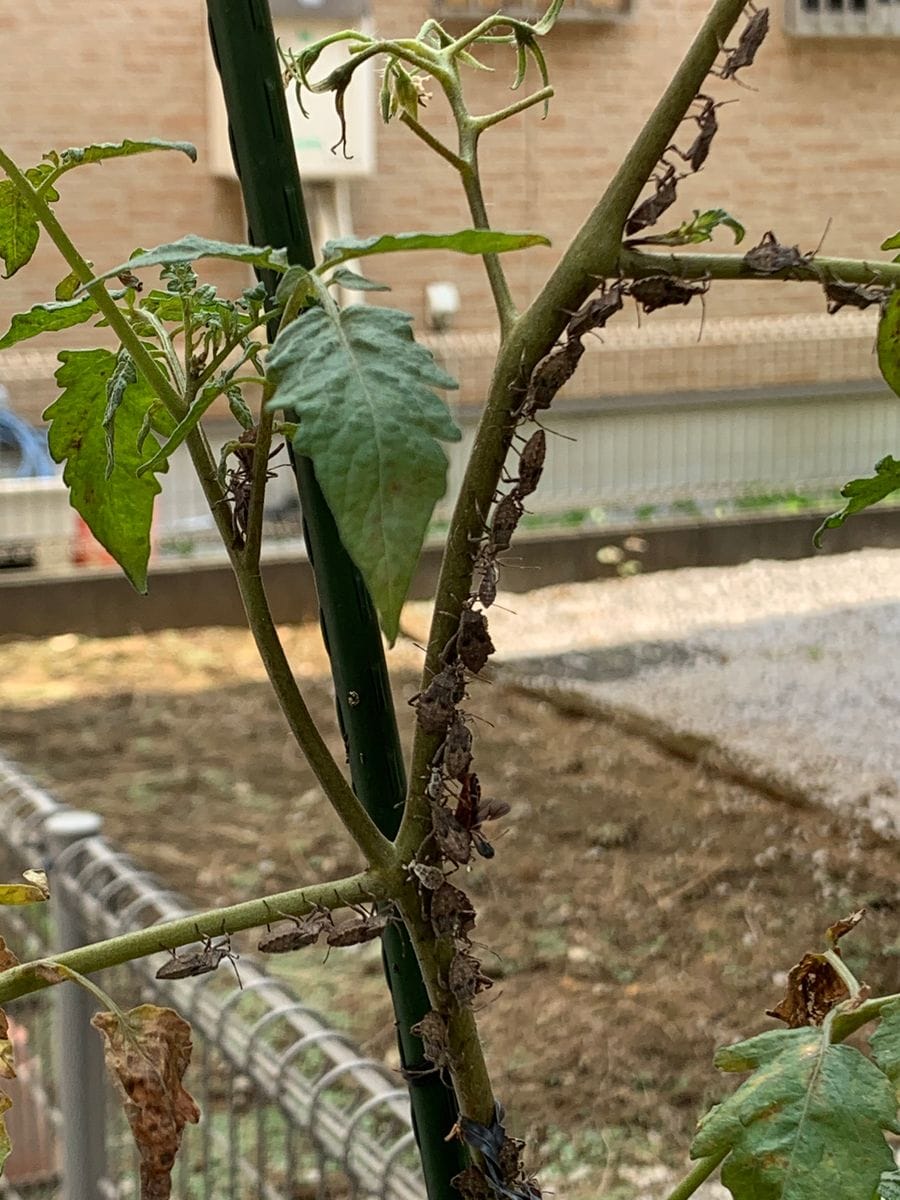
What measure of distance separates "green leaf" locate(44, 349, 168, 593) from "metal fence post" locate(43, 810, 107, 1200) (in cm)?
69

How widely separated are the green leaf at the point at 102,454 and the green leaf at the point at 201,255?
50mm

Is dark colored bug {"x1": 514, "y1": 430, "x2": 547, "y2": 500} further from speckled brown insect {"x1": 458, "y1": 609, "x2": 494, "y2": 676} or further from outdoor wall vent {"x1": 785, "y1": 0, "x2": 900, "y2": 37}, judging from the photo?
outdoor wall vent {"x1": 785, "y1": 0, "x2": 900, "y2": 37}

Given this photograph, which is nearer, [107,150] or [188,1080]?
[107,150]

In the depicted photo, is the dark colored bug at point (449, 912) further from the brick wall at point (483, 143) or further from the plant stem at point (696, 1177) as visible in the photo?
the brick wall at point (483, 143)

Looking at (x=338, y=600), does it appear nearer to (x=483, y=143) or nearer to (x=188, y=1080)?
(x=188, y=1080)

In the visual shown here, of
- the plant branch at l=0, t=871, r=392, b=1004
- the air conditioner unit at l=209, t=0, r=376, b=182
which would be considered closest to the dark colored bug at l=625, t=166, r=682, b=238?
the plant branch at l=0, t=871, r=392, b=1004

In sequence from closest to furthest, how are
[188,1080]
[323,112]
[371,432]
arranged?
[371,432]
[188,1080]
[323,112]

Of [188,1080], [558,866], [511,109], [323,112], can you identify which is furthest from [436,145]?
[323,112]

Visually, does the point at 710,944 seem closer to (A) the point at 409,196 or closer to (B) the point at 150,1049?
(B) the point at 150,1049

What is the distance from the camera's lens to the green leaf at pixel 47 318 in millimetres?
232

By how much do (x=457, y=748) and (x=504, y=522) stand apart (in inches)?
1.4

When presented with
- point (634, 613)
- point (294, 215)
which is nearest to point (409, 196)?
point (634, 613)

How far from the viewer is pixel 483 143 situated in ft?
11.3

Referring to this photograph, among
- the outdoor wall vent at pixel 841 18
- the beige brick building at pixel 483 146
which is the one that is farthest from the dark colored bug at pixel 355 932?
the outdoor wall vent at pixel 841 18
